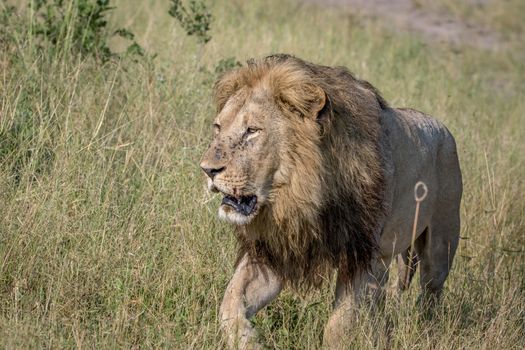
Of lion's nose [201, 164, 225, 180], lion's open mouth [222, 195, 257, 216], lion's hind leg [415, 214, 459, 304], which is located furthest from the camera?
lion's hind leg [415, 214, 459, 304]

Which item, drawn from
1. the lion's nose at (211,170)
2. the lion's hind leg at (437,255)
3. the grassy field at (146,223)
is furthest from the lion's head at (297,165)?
the lion's hind leg at (437,255)

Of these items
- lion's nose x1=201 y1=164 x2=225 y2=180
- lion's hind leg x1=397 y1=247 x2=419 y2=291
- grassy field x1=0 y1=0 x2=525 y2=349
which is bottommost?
lion's hind leg x1=397 y1=247 x2=419 y2=291

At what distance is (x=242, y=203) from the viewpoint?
171 inches

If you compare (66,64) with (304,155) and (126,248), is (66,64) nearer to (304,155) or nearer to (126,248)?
(126,248)

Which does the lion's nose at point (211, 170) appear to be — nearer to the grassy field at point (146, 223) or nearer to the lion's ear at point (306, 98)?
the lion's ear at point (306, 98)

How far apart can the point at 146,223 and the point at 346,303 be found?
1310 millimetres

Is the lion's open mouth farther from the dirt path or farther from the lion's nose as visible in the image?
the dirt path

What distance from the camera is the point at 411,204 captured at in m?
5.50

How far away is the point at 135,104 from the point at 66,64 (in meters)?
0.53

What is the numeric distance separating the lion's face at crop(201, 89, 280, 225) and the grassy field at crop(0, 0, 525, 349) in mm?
593

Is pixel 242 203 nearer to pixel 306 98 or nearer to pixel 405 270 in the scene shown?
pixel 306 98

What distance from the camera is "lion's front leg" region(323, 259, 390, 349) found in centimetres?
A: 463

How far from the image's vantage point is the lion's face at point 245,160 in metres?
4.26

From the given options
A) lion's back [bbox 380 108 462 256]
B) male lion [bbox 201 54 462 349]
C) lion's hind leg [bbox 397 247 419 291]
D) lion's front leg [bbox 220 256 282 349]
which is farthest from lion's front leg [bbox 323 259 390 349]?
lion's hind leg [bbox 397 247 419 291]
